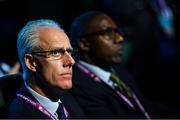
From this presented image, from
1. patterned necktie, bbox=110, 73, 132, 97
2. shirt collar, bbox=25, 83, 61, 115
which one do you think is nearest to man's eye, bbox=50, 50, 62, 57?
shirt collar, bbox=25, 83, 61, 115

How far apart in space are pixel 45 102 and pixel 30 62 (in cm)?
22

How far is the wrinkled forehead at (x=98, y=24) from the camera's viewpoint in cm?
372

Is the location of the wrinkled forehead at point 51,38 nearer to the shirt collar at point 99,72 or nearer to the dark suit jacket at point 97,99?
the dark suit jacket at point 97,99

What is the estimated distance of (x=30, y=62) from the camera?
2.67 metres

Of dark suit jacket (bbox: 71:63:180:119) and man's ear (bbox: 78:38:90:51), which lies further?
man's ear (bbox: 78:38:90:51)

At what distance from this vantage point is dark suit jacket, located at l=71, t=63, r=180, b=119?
3508mm

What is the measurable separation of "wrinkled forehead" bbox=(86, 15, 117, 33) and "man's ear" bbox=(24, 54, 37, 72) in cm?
111

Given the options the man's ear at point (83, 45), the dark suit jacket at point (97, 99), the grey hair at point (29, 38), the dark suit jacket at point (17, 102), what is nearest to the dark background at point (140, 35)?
the man's ear at point (83, 45)

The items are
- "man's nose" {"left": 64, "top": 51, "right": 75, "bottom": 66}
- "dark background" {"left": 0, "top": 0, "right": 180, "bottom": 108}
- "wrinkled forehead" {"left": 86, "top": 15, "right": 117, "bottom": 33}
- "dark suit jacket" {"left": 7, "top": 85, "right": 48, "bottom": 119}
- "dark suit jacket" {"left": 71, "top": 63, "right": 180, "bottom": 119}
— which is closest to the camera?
"dark suit jacket" {"left": 7, "top": 85, "right": 48, "bottom": 119}

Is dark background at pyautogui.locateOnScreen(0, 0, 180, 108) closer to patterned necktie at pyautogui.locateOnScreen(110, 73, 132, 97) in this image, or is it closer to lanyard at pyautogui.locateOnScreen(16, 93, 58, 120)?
patterned necktie at pyautogui.locateOnScreen(110, 73, 132, 97)

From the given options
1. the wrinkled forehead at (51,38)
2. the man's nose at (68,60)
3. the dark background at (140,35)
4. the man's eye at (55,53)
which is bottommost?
the dark background at (140,35)

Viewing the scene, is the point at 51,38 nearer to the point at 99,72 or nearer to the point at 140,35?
the point at 99,72

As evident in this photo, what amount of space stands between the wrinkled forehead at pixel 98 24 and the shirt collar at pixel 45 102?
114 centimetres

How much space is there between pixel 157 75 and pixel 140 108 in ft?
7.44
